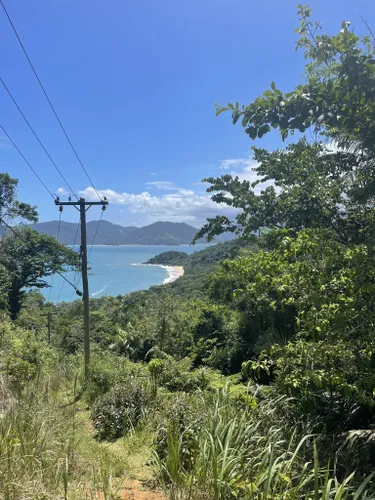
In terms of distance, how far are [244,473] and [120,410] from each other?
4.32 meters

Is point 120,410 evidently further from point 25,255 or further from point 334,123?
point 25,255

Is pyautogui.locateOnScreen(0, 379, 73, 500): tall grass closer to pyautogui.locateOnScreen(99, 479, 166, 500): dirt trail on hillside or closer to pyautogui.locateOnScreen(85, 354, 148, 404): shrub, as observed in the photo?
pyautogui.locateOnScreen(99, 479, 166, 500): dirt trail on hillside

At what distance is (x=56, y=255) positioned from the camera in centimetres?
2983

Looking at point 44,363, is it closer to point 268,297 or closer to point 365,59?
point 268,297

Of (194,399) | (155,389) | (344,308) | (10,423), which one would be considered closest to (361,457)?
(344,308)

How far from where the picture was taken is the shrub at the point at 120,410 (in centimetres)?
670

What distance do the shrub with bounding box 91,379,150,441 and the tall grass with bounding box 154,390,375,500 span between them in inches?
122

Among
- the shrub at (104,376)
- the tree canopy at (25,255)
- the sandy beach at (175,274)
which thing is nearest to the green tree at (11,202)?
the tree canopy at (25,255)

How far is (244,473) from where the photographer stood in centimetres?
325

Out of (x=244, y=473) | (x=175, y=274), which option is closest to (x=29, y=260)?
(x=244, y=473)

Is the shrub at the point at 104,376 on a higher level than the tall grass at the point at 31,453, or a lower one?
lower

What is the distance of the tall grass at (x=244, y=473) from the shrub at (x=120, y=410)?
310 centimetres

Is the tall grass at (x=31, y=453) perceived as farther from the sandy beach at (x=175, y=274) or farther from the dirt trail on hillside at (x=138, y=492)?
the sandy beach at (x=175, y=274)

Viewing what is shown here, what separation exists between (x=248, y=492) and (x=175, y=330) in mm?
13624
